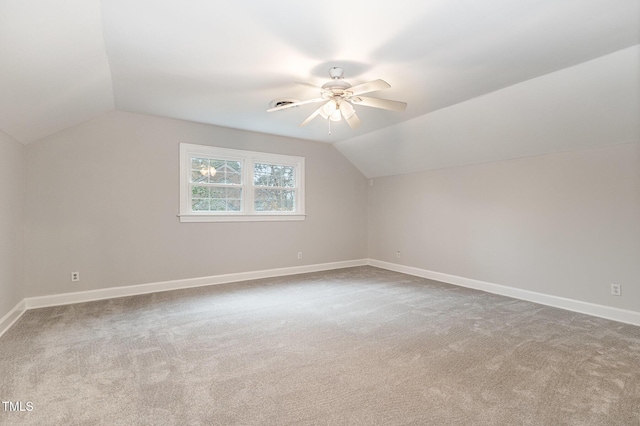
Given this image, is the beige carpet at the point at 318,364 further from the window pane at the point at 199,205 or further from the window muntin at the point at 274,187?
the window muntin at the point at 274,187

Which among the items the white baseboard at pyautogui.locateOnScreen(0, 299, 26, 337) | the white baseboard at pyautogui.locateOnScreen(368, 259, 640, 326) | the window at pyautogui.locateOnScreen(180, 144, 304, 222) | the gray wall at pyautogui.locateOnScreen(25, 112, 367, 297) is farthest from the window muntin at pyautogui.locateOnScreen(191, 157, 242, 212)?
the white baseboard at pyautogui.locateOnScreen(368, 259, 640, 326)

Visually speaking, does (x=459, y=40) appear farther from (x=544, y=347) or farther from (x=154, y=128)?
(x=154, y=128)

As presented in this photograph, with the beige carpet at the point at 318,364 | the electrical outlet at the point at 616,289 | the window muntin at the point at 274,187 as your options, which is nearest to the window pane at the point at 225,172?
the window muntin at the point at 274,187

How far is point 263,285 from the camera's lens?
4.82 meters

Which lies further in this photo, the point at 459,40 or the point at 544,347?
the point at 544,347

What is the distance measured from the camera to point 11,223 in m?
3.27

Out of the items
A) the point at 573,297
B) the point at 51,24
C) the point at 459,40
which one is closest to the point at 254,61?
the point at 51,24

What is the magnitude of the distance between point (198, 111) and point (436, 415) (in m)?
4.17

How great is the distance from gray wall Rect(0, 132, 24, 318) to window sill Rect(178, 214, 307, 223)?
5.68 feet

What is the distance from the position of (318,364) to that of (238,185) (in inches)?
137

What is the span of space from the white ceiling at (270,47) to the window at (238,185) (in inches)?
50.8

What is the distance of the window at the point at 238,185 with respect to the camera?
4723 millimetres

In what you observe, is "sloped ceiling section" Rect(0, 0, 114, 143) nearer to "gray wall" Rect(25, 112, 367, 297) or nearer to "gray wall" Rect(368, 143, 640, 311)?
"gray wall" Rect(25, 112, 367, 297)

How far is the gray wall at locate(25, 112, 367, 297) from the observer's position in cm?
378
